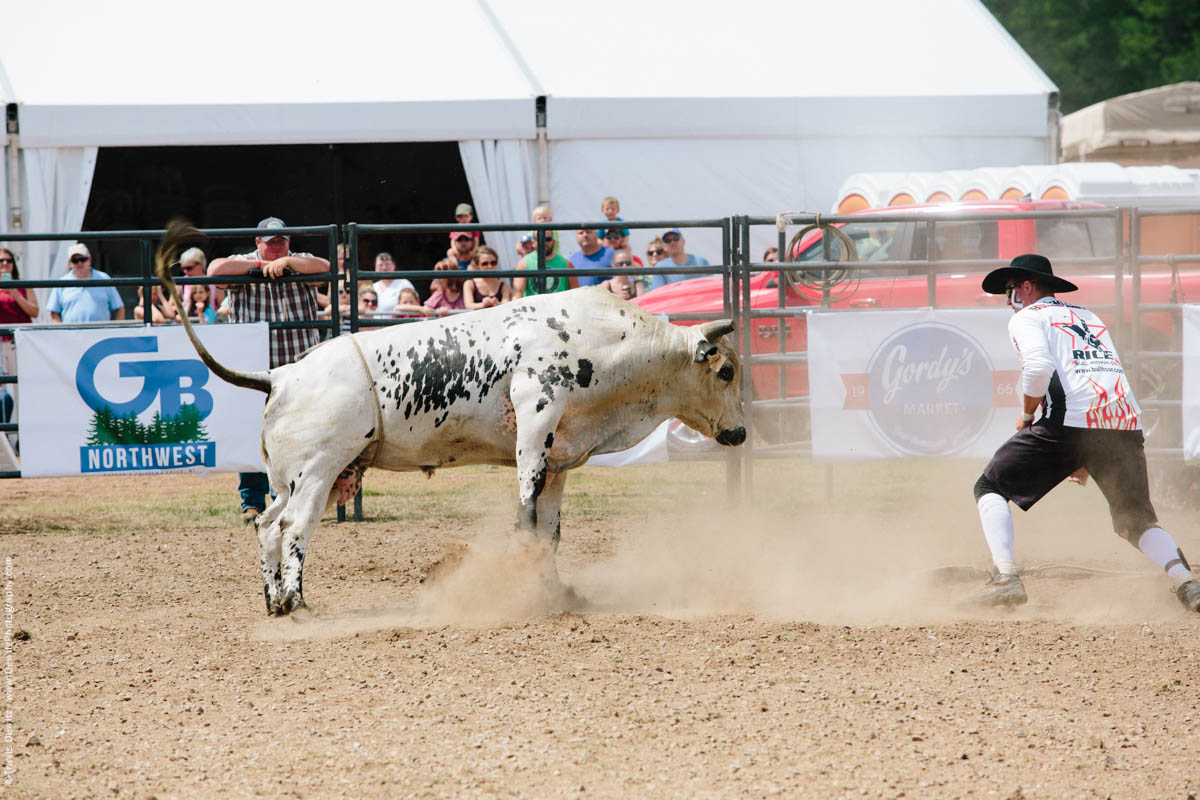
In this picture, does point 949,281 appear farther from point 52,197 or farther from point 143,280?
point 52,197

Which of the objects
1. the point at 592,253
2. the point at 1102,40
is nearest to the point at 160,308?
the point at 592,253

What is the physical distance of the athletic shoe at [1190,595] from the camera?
19.2ft

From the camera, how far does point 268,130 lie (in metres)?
13.0

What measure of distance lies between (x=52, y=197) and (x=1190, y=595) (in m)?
10.6

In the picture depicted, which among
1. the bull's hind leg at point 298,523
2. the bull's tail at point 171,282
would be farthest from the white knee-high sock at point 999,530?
the bull's tail at point 171,282

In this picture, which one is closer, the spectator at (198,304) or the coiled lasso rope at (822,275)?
the coiled lasso rope at (822,275)

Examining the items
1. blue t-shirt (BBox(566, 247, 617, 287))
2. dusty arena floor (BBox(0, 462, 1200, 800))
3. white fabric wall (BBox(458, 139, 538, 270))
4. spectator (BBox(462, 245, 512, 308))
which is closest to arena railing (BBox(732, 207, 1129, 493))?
dusty arena floor (BBox(0, 462, 1200, 800))

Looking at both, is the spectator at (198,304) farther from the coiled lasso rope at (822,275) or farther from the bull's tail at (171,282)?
the bull's tail at (171,282)

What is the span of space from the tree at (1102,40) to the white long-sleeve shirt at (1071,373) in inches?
969

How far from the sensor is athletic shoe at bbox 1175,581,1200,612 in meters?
5.85

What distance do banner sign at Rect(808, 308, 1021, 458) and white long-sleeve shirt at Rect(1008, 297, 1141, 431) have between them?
2.39m

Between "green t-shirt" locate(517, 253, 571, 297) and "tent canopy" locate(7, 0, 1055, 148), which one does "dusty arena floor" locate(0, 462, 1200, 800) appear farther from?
"tent canopy" locate(7, 0, 1055, 148)

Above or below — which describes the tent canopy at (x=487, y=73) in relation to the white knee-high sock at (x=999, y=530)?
above

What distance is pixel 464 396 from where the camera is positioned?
6.22m
